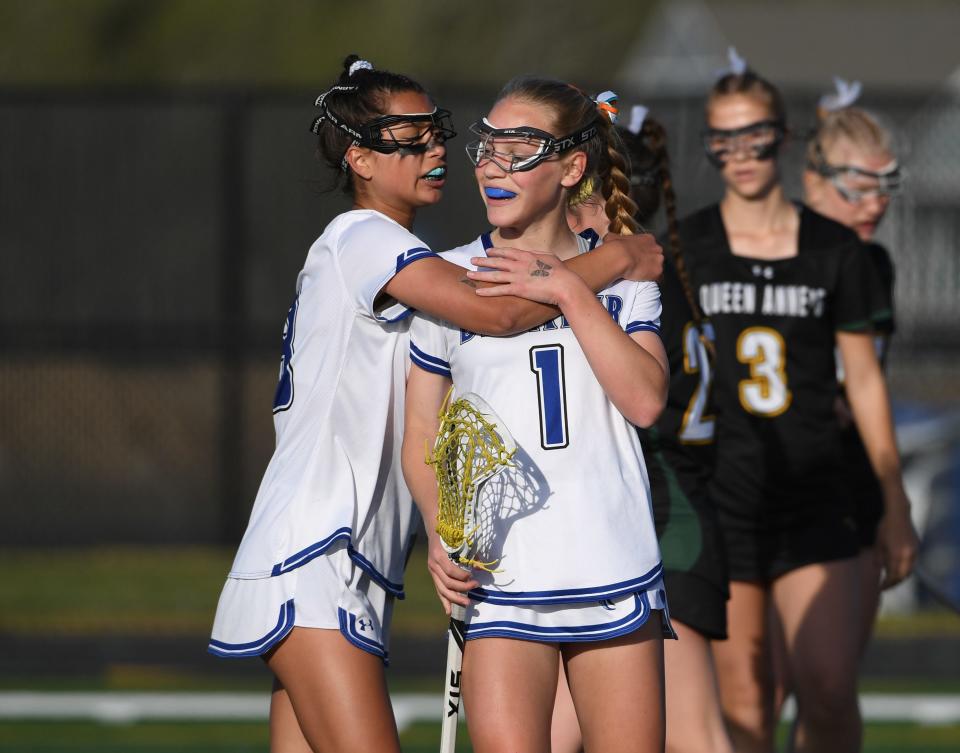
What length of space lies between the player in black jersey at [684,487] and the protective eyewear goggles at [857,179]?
1.46m

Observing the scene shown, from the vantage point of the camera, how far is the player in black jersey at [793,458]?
514 cm

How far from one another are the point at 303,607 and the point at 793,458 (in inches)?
84.5

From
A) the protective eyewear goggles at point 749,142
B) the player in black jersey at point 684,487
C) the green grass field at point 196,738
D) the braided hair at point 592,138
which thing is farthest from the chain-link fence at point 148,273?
the braided hair at point 592,138

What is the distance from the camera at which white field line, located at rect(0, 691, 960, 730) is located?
7.90 meters

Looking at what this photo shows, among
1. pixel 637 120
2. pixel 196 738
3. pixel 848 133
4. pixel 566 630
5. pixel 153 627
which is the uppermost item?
pixel 848 133

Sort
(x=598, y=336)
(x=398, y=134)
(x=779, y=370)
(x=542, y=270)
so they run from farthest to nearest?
(x=779, y=370)
(x=398, y=134)
(x=542, y=270)
(x=598, y=336)

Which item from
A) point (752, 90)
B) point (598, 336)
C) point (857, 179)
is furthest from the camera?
point (857, 179)

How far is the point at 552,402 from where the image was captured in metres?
3.53

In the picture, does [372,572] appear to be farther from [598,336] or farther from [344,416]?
[598,336]

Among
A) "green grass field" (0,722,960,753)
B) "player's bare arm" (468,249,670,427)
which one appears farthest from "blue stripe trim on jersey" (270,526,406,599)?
"green grass field" (0,722,960,753)

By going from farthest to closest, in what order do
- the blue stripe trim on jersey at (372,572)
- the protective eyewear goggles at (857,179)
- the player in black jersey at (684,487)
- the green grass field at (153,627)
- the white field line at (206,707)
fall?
the white field line at (206,707)
the green grass field at (153,627)
the protective eyewear goggles at (857,179)
the player in black jersey at (684,487)
the blue stripe trim on jersey at (372,572)

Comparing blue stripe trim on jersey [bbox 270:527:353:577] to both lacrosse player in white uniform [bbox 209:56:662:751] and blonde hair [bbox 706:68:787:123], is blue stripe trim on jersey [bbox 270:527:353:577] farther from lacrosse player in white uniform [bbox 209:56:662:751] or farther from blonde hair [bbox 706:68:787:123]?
blonde hair [bbox 706:68:787:123]

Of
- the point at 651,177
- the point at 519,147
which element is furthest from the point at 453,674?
the point at 651,177

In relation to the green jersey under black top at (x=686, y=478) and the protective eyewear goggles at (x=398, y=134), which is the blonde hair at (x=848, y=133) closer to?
the green jersey under black top at (x=686, y=478)
